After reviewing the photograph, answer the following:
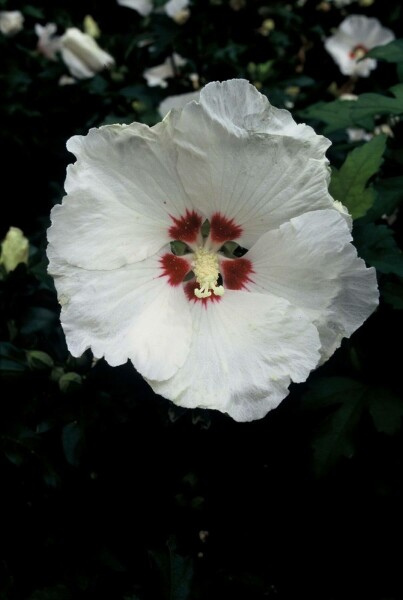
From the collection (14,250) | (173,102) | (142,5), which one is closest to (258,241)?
(14,250)

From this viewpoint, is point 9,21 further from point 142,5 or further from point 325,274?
point 325,274

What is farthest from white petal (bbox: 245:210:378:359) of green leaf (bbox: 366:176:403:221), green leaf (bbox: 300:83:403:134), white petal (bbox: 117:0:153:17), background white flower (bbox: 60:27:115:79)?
white petal (bbox: 117:0:153:17)

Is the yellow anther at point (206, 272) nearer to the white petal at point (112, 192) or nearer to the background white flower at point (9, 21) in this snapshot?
the white petal at point (112, 192)

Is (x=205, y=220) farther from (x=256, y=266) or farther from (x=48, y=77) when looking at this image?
(x=48, y=77)

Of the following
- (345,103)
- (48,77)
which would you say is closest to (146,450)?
(345,103)

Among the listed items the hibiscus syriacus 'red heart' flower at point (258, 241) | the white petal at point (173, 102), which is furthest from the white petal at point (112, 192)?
the white petal at point (173, 102)
